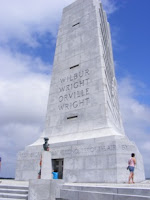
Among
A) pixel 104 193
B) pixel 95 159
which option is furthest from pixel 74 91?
pixel 104 193

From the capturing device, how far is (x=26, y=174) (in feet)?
43.4

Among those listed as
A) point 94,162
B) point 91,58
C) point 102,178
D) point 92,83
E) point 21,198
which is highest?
point 91,58

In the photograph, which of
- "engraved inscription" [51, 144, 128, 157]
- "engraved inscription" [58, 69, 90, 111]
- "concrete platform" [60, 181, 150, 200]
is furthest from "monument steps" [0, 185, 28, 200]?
"engraved inscription" [58, 69, 90, 111]

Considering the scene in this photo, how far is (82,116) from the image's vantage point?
45.1 ft

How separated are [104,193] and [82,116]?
795 centimetres

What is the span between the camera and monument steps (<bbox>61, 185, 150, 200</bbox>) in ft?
17.0

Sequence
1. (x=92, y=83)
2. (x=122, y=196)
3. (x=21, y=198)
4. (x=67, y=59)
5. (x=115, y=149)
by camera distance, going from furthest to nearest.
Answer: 1. (x=67, y=59)
2. (x=92, y=83)
3. (x=115, y=149)
4. (x=21, y=198)
5. (x=122, y=196)

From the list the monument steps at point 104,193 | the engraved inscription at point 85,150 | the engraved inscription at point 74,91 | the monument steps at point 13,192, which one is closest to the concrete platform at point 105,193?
the monument steps at point 104,193

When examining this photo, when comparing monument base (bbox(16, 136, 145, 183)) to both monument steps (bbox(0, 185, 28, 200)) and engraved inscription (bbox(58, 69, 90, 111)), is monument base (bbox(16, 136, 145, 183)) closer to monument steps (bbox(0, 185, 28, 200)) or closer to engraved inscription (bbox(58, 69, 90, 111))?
engraved inscription (bbox(58, 69, 90, 111))

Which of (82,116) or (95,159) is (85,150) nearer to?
(95,159)

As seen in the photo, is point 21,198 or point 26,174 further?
point 26,174

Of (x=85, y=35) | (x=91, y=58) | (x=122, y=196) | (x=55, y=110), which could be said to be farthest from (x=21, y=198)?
(x=85, y=35)

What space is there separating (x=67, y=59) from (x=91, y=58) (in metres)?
2.28

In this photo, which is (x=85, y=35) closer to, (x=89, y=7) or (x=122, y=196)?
(x=89, y=7)
